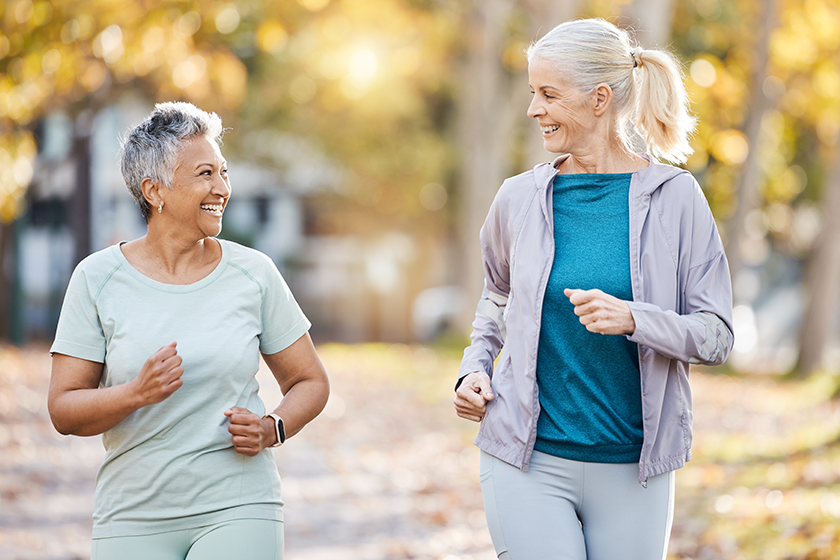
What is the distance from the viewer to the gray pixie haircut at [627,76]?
10.3 ft

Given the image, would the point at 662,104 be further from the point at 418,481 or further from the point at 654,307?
the point at 418,481

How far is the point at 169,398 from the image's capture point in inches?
119

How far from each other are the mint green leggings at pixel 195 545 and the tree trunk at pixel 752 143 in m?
17.1

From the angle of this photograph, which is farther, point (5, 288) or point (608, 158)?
point (5, 288)

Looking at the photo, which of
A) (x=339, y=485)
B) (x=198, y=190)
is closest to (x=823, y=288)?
(x=339, y=485)

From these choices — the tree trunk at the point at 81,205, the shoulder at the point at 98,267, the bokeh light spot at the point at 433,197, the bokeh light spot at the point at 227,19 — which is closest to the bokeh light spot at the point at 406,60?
the bokeh light spot at the point at 433,197

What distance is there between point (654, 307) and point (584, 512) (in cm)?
68

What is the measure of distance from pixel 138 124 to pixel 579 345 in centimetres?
147

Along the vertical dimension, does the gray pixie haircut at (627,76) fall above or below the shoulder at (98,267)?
above

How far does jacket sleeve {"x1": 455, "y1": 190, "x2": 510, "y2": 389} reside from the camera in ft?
10.9

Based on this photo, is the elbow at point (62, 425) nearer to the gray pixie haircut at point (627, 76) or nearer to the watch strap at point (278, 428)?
the watch strap at point (278, 428)

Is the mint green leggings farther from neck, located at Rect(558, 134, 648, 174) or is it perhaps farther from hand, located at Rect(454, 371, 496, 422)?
neck, located at Rect(558, 134, 648, 174)

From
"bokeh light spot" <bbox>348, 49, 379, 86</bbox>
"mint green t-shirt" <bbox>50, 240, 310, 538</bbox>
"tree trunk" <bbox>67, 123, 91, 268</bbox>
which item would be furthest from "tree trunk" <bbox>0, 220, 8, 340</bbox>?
"mint green t-shirt" <bbox>50, 240, 310, 538</bbox>

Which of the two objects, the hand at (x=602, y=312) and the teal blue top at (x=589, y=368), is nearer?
the hand at (x=602, y=312)
